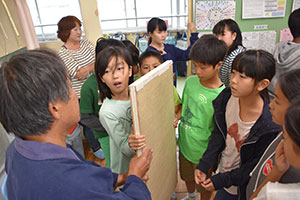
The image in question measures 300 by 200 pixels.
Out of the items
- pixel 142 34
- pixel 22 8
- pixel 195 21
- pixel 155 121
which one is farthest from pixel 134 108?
pixel 142 34

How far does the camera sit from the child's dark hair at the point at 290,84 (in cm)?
74

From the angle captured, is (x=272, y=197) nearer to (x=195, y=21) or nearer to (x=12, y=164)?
(x=12, y=164)

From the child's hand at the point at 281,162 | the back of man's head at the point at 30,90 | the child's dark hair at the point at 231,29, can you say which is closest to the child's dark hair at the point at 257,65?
the child's hand at the point at 281,162

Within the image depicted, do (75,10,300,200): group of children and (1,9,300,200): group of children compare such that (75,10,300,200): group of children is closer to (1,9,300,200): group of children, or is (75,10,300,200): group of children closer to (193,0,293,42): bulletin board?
(1,9,300,200): group of children

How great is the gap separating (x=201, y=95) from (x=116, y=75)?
0.52 m

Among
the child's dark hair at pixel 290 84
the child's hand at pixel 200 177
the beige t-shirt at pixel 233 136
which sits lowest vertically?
the child's hand at pixel 200 177

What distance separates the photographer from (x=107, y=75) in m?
1.14

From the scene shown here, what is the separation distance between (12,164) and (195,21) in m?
2.73

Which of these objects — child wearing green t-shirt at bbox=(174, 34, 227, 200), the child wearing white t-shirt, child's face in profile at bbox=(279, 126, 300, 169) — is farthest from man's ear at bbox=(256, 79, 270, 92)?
child's face in profile at bbox=(279, 126, 300, 169)

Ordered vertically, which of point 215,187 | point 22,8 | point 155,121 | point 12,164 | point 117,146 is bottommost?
point 215,187

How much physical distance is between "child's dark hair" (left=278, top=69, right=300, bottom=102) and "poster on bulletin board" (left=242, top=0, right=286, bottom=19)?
91.7 inches

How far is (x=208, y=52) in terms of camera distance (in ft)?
4.06

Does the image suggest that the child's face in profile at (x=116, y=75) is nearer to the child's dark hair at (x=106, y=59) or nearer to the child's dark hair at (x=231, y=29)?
the child's dark hair at (x=106, y=59)

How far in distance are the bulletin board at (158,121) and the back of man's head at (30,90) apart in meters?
0.27
